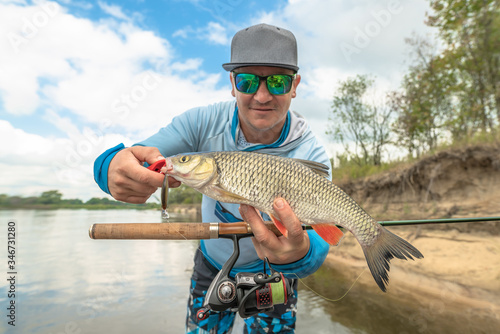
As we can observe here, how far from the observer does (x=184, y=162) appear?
1.92 metres

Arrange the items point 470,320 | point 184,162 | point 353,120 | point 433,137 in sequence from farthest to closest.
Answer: point 353,120 < point 433,137 < point 470,320 < point 184,162

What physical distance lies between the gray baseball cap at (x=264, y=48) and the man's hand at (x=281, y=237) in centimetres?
106

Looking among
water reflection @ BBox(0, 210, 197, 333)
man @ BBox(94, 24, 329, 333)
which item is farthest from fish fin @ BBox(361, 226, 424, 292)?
water reflection @ BBox(0, 210, 197, 333)

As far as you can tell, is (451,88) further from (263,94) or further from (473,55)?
(263,94)

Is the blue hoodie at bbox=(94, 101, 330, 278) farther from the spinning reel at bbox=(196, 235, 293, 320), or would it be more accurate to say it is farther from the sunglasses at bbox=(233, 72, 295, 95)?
the spinning reel at bbox=(196, 235, 293, 320)

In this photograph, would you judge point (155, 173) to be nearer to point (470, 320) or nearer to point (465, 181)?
point (470, 320)

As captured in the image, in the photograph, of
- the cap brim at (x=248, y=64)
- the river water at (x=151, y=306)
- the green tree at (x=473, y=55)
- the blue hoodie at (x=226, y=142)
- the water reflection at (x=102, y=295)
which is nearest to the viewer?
the cap brim at (x=248, y=64)

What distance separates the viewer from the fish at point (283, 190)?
6.31 ft

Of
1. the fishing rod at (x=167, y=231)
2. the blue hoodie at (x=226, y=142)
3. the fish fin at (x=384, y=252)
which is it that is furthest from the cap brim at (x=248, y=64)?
the fish fin at (x=384, y=252)

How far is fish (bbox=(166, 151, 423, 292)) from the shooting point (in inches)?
75.7

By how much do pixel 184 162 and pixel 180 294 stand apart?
757cm

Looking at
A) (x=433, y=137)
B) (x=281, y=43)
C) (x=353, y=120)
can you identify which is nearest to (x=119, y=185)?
(x=281, y=43)

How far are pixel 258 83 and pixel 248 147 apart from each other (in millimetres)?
515

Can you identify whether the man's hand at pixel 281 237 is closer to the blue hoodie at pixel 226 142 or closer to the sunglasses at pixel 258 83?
the blue hoodie at pixel 226 142
